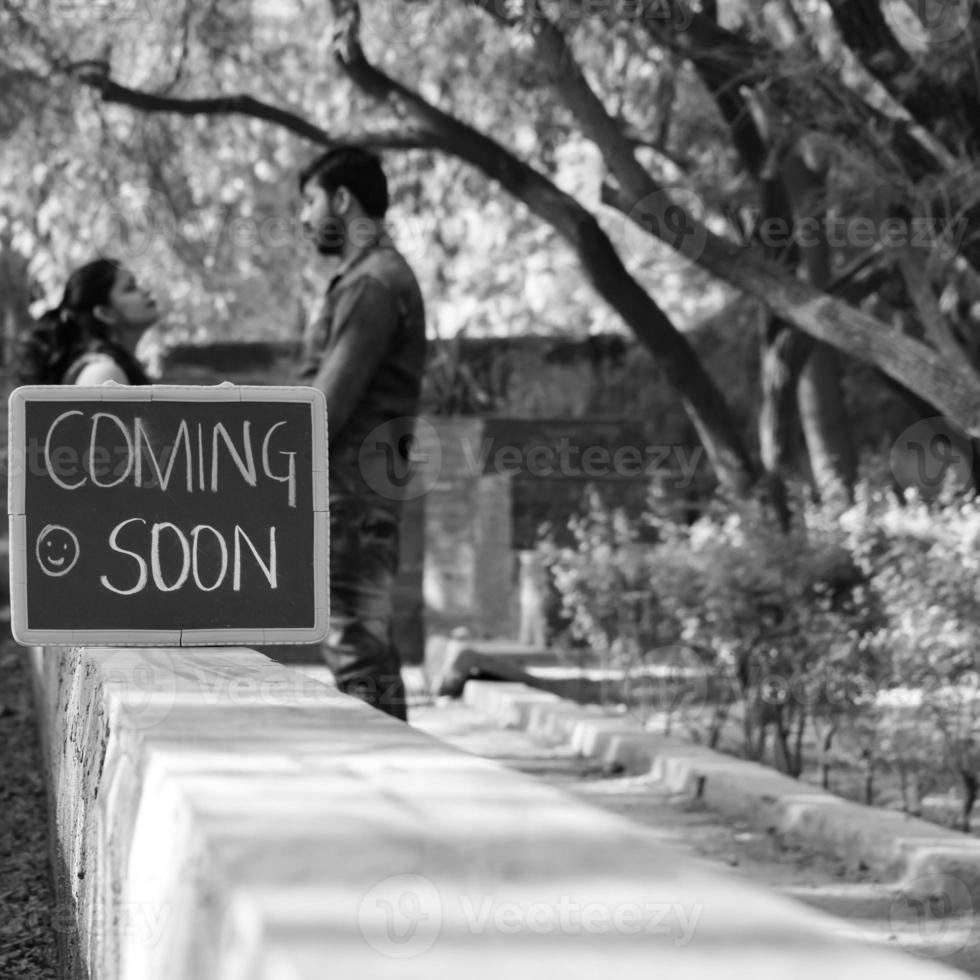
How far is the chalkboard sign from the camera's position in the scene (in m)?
3.58

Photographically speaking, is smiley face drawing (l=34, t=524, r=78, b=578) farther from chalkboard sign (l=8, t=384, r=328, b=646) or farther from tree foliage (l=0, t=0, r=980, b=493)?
tree foliage (l=0, t=0, r=980, b=493)

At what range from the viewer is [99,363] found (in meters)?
6.09

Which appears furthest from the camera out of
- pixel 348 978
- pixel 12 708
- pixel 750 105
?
pixel 750 105

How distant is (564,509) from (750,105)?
4.24 meters

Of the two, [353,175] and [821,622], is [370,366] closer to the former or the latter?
[353,175]

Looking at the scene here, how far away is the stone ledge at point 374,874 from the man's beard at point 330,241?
362 cm

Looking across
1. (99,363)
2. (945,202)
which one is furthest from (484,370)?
(99,363)

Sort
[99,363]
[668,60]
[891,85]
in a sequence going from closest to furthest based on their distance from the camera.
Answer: [99,363] < [891,85] < [668,60]

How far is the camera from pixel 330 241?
641 centimetres

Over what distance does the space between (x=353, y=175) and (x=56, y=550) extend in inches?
115

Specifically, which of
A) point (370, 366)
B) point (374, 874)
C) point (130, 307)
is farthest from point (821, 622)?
point (374, 874)

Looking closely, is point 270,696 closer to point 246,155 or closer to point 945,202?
point 945,202

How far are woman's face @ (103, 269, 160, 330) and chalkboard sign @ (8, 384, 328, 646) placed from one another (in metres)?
3.15

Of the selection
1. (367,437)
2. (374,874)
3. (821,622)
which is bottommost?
(821,622)
